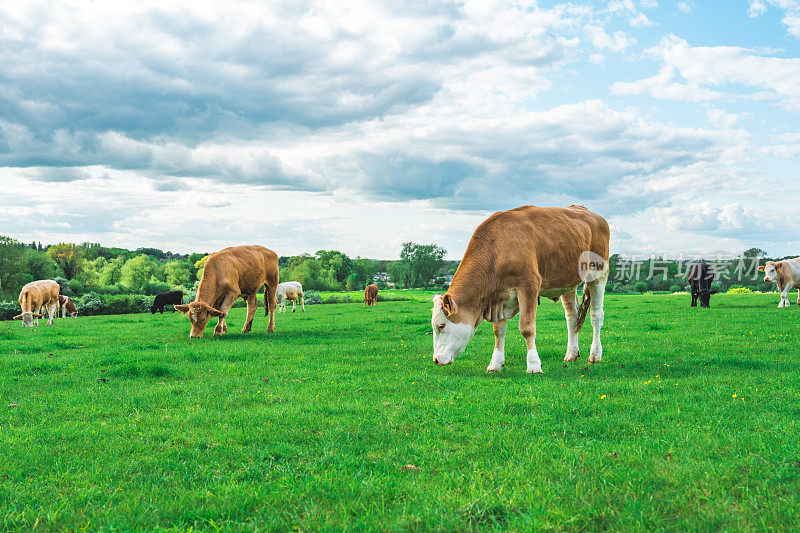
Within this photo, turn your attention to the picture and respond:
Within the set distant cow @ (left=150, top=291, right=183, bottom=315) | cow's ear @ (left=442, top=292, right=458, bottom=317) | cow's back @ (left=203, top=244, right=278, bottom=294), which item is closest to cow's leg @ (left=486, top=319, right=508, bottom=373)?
cow's ear @ (left=442, top=292, right=458, bottom=317)

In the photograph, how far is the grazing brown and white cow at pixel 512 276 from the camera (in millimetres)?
8625

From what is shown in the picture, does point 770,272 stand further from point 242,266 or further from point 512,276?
point 242,266

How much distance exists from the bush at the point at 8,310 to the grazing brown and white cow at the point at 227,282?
23.6 metres

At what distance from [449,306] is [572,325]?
10.6ft

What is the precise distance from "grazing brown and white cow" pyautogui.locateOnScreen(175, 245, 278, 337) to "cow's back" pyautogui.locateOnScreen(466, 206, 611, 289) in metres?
9.56

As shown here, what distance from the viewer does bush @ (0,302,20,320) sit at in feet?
107

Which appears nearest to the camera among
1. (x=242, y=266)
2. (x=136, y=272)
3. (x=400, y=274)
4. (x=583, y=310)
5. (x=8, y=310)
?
(x=583, y=310)

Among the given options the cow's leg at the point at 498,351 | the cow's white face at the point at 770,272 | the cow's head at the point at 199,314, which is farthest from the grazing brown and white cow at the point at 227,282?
the cow's white face at the point at 770,272

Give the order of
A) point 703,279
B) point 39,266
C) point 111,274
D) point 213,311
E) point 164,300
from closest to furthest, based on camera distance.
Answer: point 213,311 < point 703,279 < point 164,300 < point 39,266 < point 111,274

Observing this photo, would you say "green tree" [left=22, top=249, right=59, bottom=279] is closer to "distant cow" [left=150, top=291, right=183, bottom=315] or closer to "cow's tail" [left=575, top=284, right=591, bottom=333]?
"distant cow" [left=150, top=291, right=183, bottom=315]

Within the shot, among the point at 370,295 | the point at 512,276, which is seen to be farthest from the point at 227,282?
the point at 370,295

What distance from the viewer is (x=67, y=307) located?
36.5 m

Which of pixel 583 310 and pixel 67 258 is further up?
Answer: pixel 67 258

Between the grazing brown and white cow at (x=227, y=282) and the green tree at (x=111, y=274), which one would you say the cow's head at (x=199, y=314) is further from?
the green tree at (x=111, y=274)
